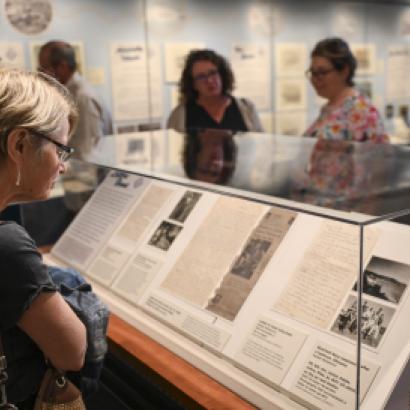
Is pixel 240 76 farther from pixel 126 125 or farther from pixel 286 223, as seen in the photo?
pixel 286 223

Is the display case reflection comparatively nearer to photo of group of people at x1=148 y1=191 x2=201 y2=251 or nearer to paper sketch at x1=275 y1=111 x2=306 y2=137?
photo of group of people at x1=148 y1=191 x2=201 y2=251

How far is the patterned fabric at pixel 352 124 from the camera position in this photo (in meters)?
2.92

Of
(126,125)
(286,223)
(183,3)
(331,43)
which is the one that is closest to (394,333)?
(286,223)

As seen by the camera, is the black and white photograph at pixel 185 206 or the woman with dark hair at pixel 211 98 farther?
the woman with dark hair at pixel 211 98

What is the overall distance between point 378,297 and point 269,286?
326 millimetres

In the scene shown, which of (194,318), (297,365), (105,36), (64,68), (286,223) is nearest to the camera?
(297,365)

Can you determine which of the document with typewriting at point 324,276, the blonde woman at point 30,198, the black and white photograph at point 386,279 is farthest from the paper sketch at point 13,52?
the black and white photograph at point 386,279

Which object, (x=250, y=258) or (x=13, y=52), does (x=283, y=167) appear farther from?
(x=13, y=52)

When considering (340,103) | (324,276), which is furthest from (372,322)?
(340,103)

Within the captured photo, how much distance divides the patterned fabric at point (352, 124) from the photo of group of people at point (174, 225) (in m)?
1.16

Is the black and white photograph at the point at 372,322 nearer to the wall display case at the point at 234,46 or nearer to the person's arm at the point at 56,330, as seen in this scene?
the person's arm at the point at 56,330

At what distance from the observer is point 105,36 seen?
4.93 metres

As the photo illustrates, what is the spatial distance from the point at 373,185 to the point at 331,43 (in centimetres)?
161

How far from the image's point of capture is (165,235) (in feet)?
6.50
